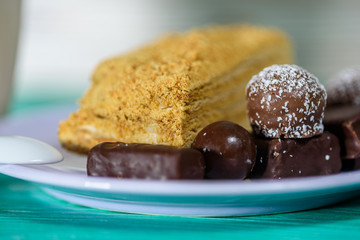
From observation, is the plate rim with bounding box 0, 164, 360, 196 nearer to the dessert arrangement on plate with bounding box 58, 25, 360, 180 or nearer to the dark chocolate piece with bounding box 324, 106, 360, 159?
the dessert arrangement on plate with bounding box 58, 25, 360, 180

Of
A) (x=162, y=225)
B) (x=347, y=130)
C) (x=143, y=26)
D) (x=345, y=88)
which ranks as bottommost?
(x=162, y=225)

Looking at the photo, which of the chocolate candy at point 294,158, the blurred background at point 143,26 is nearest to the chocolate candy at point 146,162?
the chocolate candy at point 294,158

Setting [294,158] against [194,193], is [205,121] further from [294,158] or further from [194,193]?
[194,193]

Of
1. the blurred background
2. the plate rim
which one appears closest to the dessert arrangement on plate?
the plate rim

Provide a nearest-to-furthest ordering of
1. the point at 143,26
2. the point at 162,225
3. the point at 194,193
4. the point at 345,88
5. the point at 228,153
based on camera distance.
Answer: the point at 194,193 < the point at 162,225 < the point at 228,153 < the point at 345,88 < the point at 143,26

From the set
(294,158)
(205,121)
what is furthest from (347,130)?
(205,121)

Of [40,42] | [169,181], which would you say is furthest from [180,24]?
[169,181]
